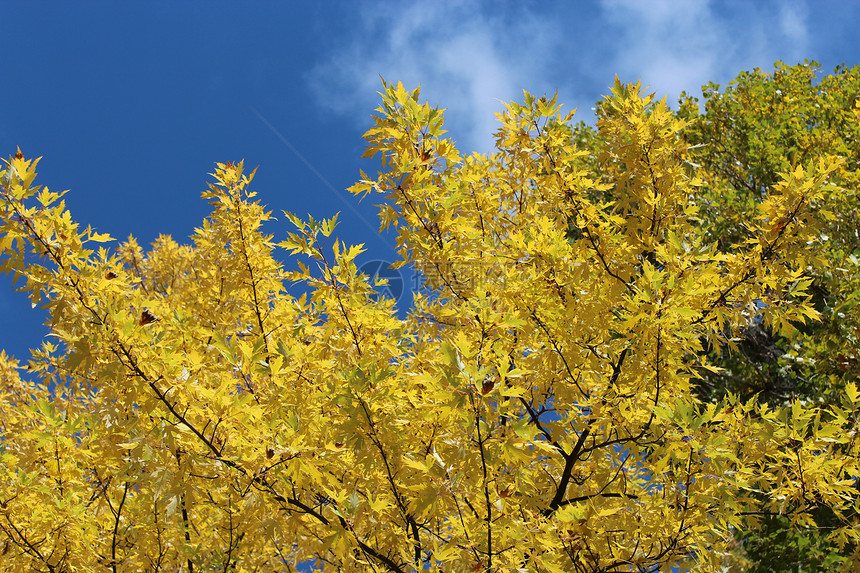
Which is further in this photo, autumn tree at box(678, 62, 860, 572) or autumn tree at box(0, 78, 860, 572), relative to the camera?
autumn tree at box(678, 62, 860, 572)

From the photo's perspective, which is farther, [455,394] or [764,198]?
[764,198]

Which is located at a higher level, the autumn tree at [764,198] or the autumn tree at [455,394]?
the autumn tree at [764,198]

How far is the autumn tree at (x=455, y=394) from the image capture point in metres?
3.23

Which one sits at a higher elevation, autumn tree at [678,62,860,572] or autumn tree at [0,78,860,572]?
autumn tree at [678,62,860,572]

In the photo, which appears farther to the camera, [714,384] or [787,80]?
[787,80]

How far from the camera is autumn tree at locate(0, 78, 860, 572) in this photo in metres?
3.23

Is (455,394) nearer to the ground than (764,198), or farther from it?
nearer to the ground

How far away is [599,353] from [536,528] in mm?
1538

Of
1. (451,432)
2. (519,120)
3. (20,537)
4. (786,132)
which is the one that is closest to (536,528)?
(451,432)

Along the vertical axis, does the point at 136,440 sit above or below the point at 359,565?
above

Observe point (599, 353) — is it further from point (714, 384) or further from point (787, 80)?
point (787, 80)

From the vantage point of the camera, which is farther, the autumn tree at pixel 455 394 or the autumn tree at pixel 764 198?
the autumn tree at pixel 764 198

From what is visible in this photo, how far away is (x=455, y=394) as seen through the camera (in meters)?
2.76

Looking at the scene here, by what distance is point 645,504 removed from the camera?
14.0 feet
